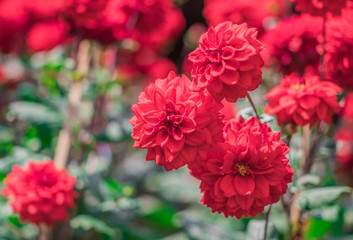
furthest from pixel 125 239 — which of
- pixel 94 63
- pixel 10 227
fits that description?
pixel 94 63

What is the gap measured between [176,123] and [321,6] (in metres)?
0.40

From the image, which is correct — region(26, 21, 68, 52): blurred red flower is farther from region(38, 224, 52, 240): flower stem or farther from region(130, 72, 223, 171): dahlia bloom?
region(130, 72, 223, 171): dahlia bloom

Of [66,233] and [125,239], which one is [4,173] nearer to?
[66,233]

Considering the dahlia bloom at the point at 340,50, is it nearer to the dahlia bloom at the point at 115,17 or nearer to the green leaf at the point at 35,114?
the dahlia bloom at the point at 115,17

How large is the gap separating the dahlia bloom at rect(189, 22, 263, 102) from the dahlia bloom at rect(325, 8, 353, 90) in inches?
12.1

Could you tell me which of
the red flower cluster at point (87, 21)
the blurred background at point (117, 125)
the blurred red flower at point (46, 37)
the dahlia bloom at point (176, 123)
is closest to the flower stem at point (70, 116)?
the blurred background at point (117, 125)

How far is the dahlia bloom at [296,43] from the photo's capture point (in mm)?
988

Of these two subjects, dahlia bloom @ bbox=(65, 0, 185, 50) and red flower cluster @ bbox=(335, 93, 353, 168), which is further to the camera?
red flower cluster @ bbox=(335, 93, 353, 168)

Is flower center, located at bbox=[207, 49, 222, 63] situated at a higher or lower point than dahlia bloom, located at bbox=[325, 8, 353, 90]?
higher

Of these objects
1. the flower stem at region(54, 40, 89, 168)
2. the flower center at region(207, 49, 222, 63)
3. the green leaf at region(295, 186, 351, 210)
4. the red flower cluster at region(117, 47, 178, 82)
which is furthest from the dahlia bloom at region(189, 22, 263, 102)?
the red flower cluster at region(117, 47, 178, 82)

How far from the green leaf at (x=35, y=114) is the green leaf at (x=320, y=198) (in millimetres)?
786

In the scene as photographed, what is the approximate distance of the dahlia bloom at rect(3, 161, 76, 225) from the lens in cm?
93

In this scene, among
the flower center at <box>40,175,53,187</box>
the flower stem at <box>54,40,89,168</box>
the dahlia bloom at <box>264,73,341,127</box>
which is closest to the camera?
the dahlia bloom at <box>264,73,341,127</box>

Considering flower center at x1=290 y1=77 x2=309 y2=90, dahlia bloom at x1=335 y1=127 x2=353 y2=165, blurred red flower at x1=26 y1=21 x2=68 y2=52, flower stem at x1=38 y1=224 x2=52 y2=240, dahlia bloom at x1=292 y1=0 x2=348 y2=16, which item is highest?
dahlia bloom at x1=292 y1=0 x2=348 y2=16
